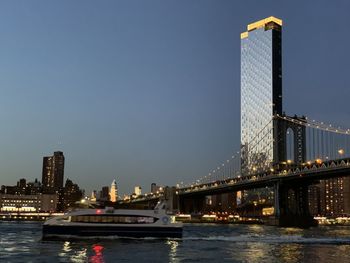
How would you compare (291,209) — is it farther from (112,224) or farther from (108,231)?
(108,231)

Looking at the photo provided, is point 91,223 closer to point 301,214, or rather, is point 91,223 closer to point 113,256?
point 113,256

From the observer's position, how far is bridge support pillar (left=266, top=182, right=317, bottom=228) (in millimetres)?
123562

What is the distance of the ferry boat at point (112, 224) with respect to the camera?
48906mm

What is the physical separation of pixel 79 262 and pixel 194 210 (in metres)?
140

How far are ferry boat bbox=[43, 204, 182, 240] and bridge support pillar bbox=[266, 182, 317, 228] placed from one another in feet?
247

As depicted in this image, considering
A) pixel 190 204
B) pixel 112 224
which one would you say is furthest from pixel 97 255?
pixel 190 204

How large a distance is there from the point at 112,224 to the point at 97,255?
14397 mm

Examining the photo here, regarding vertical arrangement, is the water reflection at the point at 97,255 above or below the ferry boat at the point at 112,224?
below

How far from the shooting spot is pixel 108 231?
4922 centimetres

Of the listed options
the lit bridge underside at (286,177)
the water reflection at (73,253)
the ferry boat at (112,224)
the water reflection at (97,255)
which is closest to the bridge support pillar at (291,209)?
the lit bridge underside at (286,177)

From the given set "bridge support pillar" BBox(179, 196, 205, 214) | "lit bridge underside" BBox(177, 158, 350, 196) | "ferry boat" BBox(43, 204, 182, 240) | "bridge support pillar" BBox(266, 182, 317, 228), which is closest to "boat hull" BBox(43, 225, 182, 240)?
"ferry boat" BBox(43, 204, 182, 240)

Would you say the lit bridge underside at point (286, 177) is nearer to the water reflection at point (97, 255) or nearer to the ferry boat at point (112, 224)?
the ferry boat at point (112, 224)

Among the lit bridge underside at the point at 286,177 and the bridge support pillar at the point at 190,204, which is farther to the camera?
the bridge support pillar at the point at 190,204

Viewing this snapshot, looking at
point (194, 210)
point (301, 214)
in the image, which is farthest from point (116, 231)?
point (194, 210)
